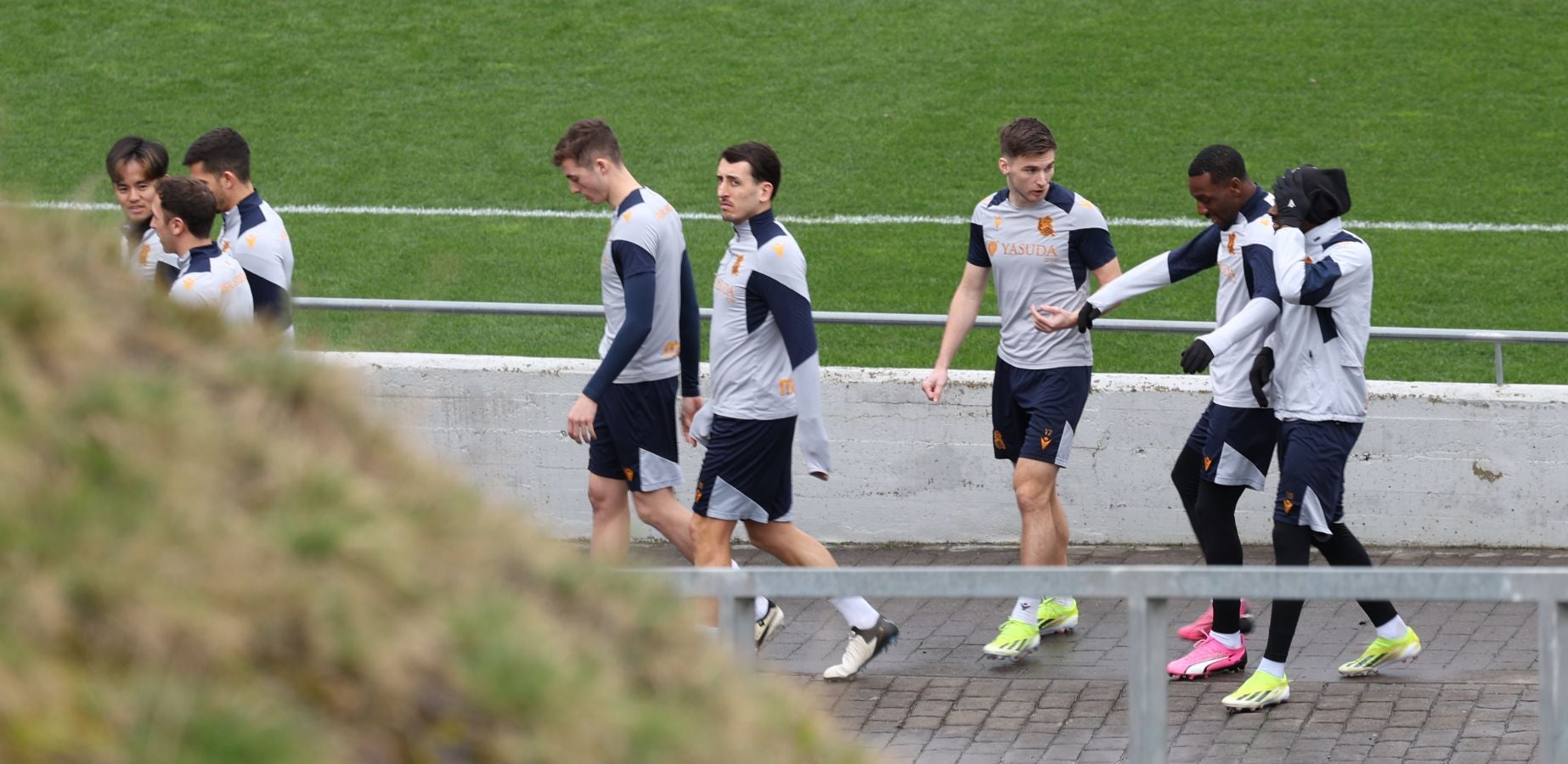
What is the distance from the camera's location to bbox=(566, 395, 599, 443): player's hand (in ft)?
21.2

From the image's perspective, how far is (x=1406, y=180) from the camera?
16031 millimetres

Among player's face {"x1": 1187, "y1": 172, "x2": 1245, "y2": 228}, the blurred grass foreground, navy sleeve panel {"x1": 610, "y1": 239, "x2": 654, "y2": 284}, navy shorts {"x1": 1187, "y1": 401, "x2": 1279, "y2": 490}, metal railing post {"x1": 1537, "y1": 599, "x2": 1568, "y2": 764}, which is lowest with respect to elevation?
navy shorts {"x1": 1187, "y1": 401, "x2": 1279, "y2": 490}

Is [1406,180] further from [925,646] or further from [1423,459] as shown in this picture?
[925,646]

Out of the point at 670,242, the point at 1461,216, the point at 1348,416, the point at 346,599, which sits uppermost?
the point at 346,599

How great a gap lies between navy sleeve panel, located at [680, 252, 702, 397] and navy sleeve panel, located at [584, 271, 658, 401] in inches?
13.3

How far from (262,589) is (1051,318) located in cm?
534

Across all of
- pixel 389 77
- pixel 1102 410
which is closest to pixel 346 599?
pixel 1102 410

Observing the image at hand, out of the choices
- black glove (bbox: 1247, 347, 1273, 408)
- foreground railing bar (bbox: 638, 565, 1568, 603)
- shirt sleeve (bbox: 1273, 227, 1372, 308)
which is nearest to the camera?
foreground railing bar (bbox: 638, 565, 1568, 603)

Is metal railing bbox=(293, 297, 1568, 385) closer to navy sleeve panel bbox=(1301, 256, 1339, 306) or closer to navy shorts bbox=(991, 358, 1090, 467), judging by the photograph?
navy shorts bbox=(991, 358, 1090, 467)

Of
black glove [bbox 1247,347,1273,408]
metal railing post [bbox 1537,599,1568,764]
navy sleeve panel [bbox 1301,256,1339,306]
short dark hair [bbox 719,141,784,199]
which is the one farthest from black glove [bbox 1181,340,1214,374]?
metal railing post [bbox 1537,599,1568,764]

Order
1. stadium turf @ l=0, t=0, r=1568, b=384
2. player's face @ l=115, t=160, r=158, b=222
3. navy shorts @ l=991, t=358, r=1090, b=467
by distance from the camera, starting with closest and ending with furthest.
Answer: navy shorts @ l=991, t=358, r=1090, b=467 → player's face @ l=115, t=160, r=158, b=222 → stadium turf @ l=0, t=0, r=1568, b=384

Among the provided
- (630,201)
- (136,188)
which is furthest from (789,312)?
(136,188)

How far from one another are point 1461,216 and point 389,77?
1048 centimetres

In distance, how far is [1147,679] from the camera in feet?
10.9
